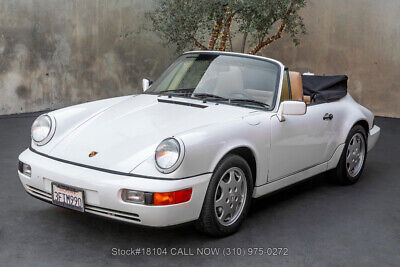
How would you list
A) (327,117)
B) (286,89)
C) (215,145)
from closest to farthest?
1. (215,145)
2. (286,89)
3. (327,117)

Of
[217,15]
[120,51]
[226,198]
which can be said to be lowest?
[120,51]

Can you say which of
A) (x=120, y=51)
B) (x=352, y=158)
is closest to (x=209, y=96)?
(x=352, y=158)

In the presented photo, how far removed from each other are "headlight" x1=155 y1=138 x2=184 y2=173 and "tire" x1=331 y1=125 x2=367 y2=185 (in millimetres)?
2621

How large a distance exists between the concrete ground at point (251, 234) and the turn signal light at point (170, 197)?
438 millimetres

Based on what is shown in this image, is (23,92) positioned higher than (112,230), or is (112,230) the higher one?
(112,230)

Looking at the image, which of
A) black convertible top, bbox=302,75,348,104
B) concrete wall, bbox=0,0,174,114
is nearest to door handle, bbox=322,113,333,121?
black convertible top, bbox=302,75,348,104

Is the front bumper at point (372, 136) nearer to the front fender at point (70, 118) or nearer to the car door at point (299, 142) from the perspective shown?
the car door at point (299, 142)

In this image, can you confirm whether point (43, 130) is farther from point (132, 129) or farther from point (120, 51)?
point (120, 51)

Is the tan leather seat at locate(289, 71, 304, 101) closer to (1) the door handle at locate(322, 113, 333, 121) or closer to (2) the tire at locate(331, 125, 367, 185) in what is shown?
(1) the door handle at locate(322, 113, 333, 121)

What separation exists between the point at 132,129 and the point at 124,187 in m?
0.70

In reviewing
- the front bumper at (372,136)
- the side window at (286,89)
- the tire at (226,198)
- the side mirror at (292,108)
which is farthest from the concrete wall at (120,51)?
the tire at (226,198)

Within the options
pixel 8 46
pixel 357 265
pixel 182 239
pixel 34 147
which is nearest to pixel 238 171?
pixel 182 239

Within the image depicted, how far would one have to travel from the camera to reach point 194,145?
414 centimetres

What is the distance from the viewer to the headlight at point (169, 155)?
4.05 metres
